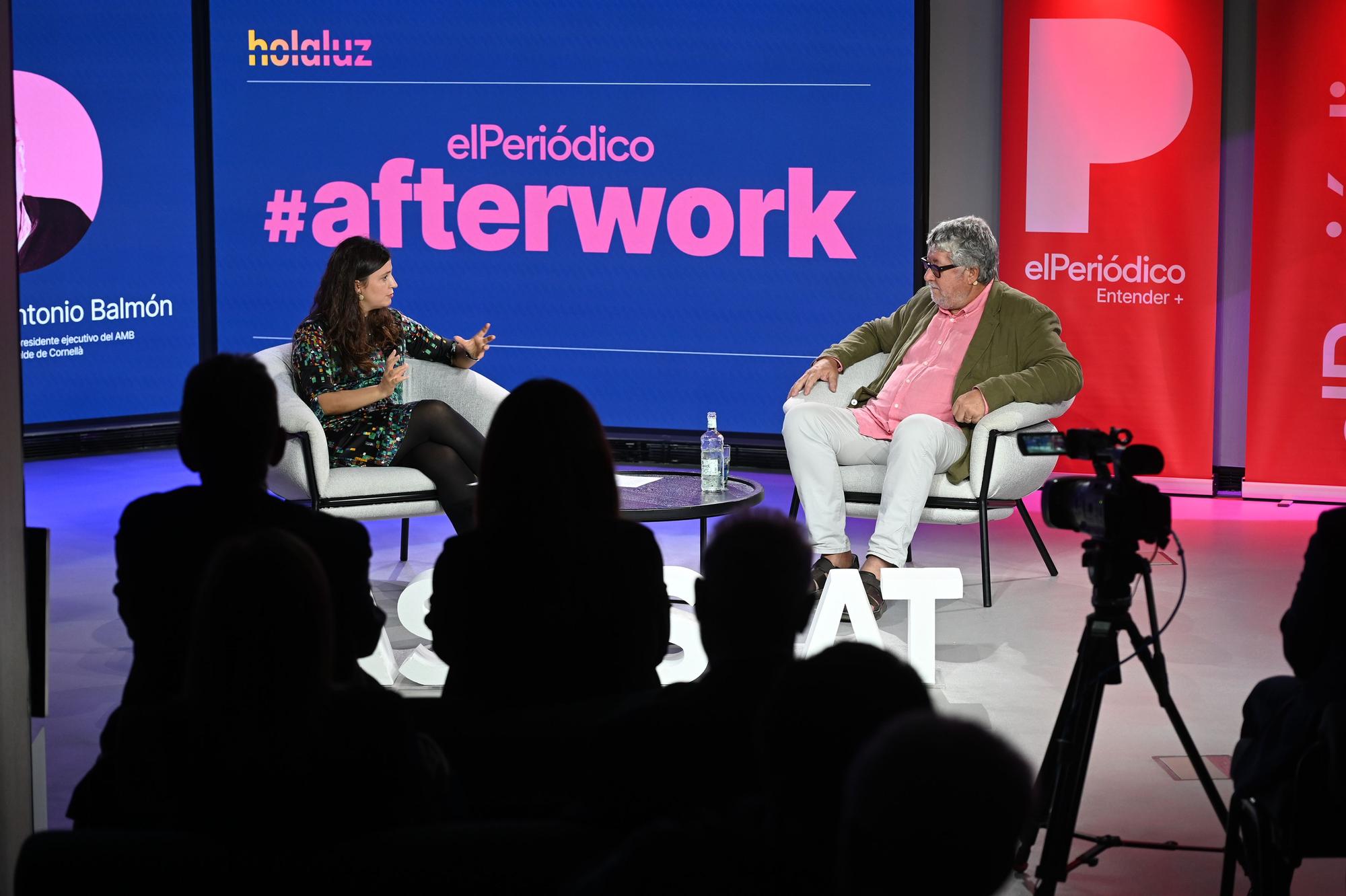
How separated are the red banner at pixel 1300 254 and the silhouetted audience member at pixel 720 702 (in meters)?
5.22

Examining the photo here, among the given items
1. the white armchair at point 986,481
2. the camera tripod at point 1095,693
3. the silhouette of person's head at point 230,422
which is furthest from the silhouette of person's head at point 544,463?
the white armchair at point 986,481

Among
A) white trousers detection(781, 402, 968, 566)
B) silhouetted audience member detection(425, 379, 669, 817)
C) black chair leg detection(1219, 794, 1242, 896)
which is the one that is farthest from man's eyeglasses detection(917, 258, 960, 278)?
silhouetted audience member detection(425, 379, 669, 817)

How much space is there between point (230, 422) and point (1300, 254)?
5248 mm

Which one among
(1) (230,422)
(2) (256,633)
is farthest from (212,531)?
(2) (256,633)

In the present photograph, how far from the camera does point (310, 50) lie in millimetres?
7781

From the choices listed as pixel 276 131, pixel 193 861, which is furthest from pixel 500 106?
pixel 193 861

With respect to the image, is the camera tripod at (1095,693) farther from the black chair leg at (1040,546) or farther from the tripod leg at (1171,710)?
the black chair leg at (1040,546)

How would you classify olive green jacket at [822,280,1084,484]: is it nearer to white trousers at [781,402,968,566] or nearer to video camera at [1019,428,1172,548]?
white trousers at [781,402,968,566]

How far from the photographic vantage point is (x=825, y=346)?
7.32m

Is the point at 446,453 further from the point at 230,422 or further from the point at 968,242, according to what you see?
the point at 230,422

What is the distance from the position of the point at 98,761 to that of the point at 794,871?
1.22 m

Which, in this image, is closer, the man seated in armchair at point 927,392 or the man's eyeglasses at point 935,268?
the man seated in armchair at point 927,392

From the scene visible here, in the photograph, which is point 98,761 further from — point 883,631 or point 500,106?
point 500,106

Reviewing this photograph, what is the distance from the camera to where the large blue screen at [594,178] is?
280 inches
